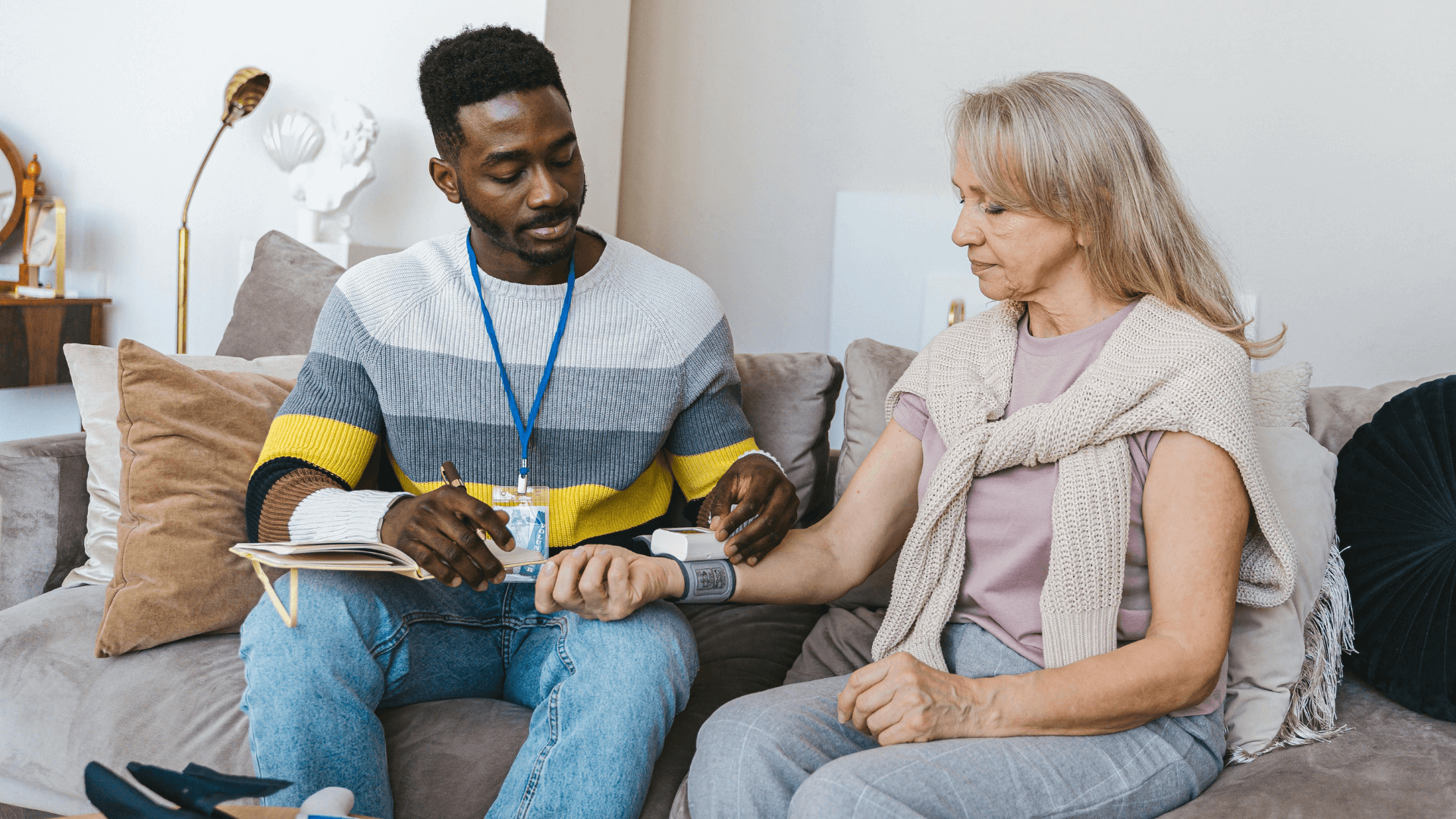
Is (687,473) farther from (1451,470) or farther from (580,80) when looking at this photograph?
(580,80)

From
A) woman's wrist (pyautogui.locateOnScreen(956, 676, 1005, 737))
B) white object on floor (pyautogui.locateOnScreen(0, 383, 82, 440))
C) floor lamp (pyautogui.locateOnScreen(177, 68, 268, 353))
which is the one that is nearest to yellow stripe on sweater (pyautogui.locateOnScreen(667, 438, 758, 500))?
woman's wrist (pyautogui.locateOnScreen(956, 676, 1005, 737))

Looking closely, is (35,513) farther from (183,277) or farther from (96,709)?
(183,277)

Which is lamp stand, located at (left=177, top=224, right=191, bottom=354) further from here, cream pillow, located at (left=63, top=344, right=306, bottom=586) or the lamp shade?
cream pillow, located at (left=63, top=344, right=306, bottom=586)

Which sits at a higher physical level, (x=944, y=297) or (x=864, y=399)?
(x=944, y=297)

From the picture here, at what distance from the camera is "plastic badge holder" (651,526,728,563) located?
1.36 meters

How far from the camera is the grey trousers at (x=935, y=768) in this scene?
1036mm

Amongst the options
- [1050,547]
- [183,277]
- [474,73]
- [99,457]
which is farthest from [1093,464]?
[183,277]

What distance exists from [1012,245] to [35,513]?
149 cm

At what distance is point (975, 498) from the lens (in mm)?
1304

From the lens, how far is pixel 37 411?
9.84 ft

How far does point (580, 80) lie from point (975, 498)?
1.83 m

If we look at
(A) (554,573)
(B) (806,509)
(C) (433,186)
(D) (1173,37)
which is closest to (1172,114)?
(D) (1173,37)

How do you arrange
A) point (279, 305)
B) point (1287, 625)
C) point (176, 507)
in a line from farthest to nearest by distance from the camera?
point (279, 305), point (176, 507), point (1287, 625)

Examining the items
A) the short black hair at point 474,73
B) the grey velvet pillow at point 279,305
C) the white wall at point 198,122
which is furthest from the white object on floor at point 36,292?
the short black hair at point 474,73
